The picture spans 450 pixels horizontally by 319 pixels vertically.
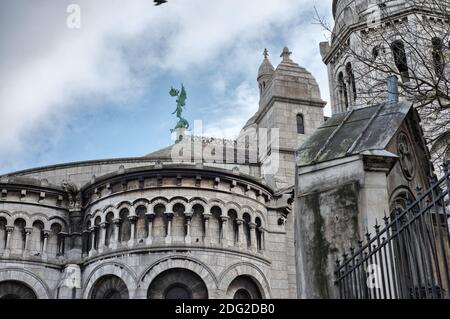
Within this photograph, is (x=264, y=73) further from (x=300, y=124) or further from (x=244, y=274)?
(x=244, y=274)

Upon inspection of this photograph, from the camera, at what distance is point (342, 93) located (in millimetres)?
47938

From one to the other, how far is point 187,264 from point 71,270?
592 centimetres

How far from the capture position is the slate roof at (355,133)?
884 centimetres

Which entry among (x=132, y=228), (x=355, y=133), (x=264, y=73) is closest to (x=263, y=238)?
(x=132, y=228)

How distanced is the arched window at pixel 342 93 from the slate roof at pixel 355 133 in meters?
35.8

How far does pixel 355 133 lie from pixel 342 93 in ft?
130

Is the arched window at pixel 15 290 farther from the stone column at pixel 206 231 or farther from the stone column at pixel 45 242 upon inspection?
the stone column at pixel 206 231

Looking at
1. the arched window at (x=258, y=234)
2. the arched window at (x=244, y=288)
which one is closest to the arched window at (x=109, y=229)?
the arched window at (x=244, y=288)

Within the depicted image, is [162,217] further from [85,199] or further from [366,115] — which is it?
[366,115]

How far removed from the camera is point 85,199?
101 feet

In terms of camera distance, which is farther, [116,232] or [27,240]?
[27,240]

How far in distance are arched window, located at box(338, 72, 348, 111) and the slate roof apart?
35830 mm

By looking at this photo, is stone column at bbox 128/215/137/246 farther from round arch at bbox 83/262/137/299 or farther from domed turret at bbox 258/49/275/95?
domed turret at bbox 258/49/275/95
